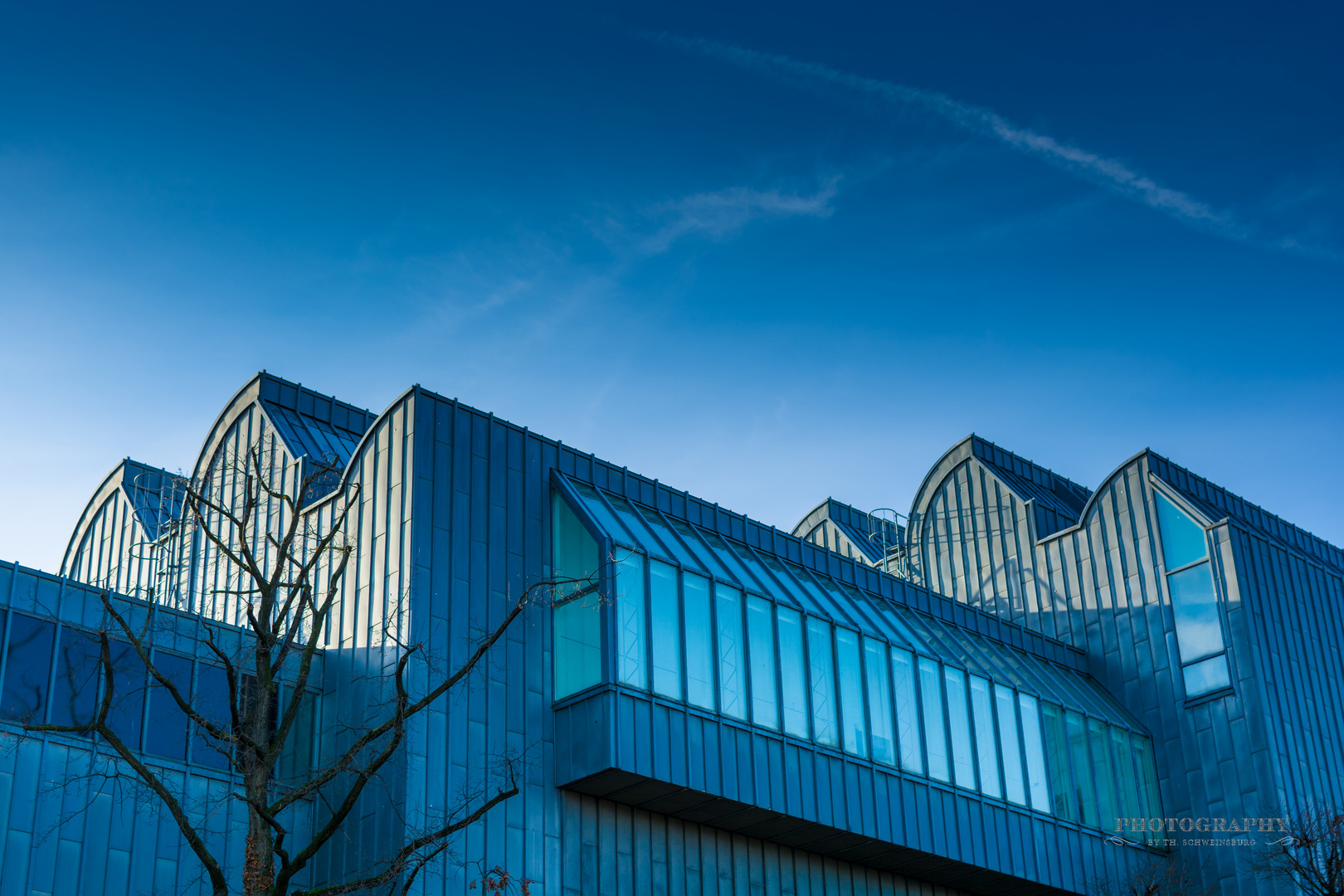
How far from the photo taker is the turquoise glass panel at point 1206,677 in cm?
3969

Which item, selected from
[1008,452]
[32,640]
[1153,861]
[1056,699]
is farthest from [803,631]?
[1008,452]

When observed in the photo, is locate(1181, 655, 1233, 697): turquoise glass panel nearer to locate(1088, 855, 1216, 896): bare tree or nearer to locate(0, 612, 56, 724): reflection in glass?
locate(1088, 855, 1216, 896): bare tree

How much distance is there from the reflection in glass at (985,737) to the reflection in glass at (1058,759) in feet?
7.53

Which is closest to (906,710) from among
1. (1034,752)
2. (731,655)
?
(1034,752)

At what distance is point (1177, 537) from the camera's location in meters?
41.8

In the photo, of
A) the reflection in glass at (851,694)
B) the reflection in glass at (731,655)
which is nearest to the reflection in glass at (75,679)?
the reflection in glass at (731,655)

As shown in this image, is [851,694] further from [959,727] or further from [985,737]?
[985,737]

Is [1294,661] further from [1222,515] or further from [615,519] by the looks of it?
[615,519]

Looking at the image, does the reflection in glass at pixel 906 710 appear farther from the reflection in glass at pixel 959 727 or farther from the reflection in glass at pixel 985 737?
the reflection in glass at pixel 985 737

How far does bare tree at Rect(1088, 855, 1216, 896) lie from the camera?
118 ft

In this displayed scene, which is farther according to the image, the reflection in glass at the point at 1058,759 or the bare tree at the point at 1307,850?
the reflection in glass at the point at 1058,759

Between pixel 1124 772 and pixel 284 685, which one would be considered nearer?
pixel 284 685

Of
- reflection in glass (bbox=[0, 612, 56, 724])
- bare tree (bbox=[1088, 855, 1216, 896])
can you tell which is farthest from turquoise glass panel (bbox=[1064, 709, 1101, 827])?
reflection in glass (bbox=[0, 612, 56, 724])

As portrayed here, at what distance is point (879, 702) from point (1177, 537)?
13.8 metres
